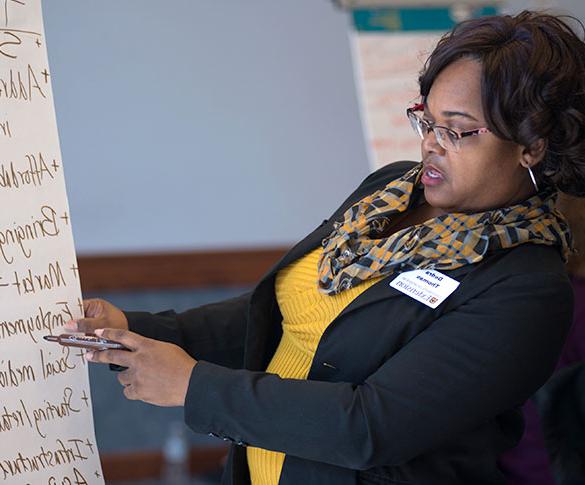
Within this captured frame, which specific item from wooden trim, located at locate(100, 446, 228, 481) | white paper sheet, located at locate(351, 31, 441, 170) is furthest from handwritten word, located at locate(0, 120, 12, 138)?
wooden trim, located at locate(100, 446, 228, 481)

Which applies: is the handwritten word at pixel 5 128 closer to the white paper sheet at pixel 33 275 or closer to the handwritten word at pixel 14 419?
the white paper sheet at pixel 33 275

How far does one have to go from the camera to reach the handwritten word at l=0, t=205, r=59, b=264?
4.79 feet

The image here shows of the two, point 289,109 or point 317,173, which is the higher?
point 289,109

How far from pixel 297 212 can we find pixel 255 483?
2137mm

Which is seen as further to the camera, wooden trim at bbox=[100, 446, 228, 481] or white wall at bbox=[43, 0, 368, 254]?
wooden trim at bbox=[100, 446, 228, 481]

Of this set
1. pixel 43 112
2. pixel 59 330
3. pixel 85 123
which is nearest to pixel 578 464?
pixel 59 330

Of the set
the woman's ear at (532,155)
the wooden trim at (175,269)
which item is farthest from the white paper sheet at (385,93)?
the woman's ear at (532,155)

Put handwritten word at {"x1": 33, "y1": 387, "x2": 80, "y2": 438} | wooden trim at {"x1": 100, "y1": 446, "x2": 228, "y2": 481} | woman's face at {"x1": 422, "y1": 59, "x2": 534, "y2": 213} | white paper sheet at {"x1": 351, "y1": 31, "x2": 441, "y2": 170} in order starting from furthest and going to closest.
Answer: wooden trim at {"x1": 100, "y1": 446, "x2": 228, "y2": 481}, white paper sheet at {"x1": 351, "y1": 31, "x2": 441, "y2": 170}, handwritten word at {"x1": 33, "y1": 387, "x2": 80, "y2": 438}, woman's face at {"x1": 422, "y1": 59, "x2": 534, "y2": 213}

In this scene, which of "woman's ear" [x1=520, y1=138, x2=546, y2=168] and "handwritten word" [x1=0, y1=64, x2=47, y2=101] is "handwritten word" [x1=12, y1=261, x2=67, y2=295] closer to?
"handwritten word" [x1=0, y1=64, x2=47, y2=101]

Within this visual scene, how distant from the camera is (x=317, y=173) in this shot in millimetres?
3666

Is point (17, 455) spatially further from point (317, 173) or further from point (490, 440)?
point (317, 173)

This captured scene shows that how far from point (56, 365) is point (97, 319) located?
103 mm

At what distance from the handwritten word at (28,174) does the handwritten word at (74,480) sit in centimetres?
51

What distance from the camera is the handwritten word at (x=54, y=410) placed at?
1521 mm
